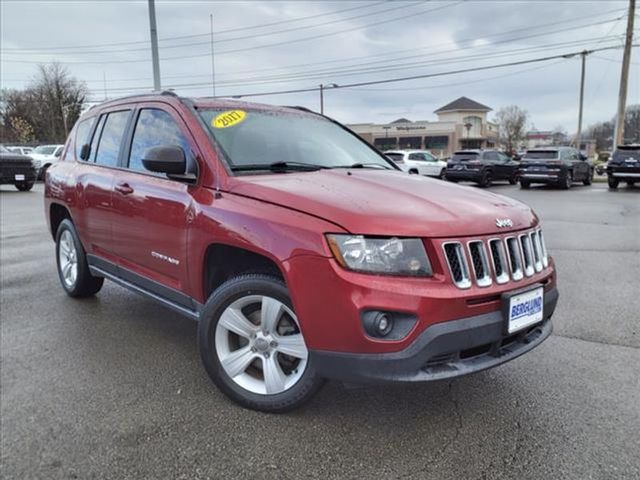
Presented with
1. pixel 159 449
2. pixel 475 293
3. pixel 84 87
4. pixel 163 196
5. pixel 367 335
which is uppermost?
pixel 84 87

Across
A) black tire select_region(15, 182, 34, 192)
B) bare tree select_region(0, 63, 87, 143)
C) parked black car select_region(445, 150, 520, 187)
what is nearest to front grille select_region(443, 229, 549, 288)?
parked black car select_region(445, 150, 520, 187)

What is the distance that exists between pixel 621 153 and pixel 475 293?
21014 millimetres

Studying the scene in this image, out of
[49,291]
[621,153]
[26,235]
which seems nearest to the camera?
[49,291]

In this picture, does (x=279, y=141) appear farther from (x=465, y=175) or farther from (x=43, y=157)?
(x=43, y=157)

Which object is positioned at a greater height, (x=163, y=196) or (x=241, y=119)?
(x=241, y=119)

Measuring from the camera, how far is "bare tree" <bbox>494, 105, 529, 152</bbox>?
8369cm

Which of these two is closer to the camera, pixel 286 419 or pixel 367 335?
pixel 367 335

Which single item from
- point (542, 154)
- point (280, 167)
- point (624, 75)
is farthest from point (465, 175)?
point (280, 167)

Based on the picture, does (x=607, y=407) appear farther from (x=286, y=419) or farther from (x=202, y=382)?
(x=202, y=382)

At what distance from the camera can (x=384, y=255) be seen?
241cm

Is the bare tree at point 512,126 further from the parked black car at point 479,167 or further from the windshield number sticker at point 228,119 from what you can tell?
the windshield number sticker at point 228,119

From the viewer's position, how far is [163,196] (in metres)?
3.43

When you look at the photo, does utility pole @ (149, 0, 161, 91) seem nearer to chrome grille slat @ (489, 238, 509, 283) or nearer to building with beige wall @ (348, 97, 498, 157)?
chrome grille slat @ (489, 238, 509, 283)

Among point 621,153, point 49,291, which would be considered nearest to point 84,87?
point 621,153
